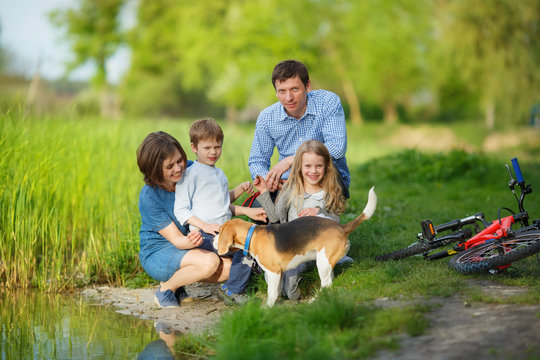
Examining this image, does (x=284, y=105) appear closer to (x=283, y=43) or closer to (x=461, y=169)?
(x=461, y=169)

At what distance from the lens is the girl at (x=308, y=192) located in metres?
4.90

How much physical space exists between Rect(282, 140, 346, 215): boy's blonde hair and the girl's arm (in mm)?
912

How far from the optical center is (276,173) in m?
5.23

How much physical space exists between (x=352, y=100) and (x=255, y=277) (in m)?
34.5

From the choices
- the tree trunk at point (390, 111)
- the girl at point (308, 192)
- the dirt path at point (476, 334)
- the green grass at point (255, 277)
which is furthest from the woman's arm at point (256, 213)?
the tree trunk at point (390, 111)

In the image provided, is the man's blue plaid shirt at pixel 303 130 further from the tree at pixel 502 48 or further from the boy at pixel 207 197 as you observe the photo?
the tree at pixel 502 48

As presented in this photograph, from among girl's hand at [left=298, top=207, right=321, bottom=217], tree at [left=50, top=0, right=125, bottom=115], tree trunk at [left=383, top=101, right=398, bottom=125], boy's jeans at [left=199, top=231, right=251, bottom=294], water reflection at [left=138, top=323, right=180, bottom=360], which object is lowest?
water reflection at [left=138, top=323, right=180, bottom=360]

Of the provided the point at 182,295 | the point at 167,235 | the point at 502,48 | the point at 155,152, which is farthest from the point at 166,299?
the point at 502,48

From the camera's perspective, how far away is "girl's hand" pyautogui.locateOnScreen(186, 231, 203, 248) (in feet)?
16.1

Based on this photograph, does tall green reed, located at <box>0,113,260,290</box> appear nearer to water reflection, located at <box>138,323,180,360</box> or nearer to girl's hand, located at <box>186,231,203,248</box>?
girl's hand, located at <box>186,231,203,248</box>

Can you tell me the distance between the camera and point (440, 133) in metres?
31.4

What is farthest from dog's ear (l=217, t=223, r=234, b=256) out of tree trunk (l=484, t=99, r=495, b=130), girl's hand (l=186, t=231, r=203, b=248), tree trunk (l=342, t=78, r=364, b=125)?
tree trunk (l=342, t=78, r=364, b=125)

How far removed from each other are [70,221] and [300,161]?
11.8 ft

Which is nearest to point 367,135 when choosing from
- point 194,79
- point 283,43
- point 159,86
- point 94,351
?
point 283,43
